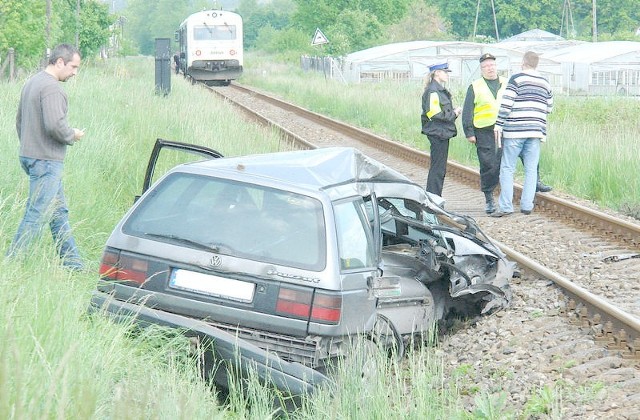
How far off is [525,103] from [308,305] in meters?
7.36

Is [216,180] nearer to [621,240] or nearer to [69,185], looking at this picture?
[69,185]

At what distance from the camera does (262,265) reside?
633 centimetres

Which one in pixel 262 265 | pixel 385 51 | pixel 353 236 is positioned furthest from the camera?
pixel 385 51

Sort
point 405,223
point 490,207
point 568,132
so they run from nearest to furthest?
point 405,223, point 490,207, point 568,132

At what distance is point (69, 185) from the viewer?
34.6 ft

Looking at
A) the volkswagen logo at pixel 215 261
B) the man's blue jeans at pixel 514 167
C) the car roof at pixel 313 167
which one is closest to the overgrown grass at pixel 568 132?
the man's blue jeans at pixel 514 167

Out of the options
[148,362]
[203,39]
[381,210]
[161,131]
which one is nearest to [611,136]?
[161,131]

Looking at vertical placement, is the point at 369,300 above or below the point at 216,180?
below

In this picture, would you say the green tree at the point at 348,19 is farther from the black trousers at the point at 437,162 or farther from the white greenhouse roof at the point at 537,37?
the black trousers at the point at 437,162

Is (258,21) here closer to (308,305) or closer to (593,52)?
(593,52)

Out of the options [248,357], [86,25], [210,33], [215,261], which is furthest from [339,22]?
[248,357]

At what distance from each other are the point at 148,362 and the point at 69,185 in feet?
16.9

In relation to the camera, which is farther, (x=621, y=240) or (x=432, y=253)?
(x=621, y=240)

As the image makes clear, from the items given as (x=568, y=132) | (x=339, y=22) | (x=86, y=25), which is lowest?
(x=568, y=132)
